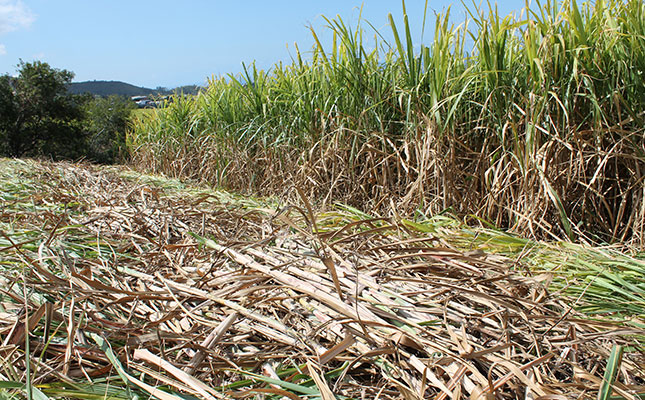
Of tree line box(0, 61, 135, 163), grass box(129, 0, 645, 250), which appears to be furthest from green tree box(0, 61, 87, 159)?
grass box(129, 0, 645, 250)

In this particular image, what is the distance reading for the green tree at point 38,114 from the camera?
1202 cm

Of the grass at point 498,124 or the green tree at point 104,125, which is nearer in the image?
the grass at point 498,124

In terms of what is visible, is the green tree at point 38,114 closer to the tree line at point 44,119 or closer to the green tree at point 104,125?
the tree line at point 44,119

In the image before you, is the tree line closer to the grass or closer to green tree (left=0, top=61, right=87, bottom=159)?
green tree (left=0, top=61, right=87, bottom=159)

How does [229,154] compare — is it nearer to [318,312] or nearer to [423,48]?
[423,48]

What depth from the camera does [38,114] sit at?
12453mm

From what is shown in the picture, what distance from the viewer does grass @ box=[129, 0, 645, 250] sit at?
2100 millimetres

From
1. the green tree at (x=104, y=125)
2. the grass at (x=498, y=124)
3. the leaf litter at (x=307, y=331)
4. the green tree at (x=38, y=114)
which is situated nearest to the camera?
the leaf litter at (x=307, y=331)

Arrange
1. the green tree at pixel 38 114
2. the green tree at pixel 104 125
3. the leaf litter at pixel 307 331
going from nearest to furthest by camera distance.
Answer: the leaf litter at pixel 307 331 → the green tree at pixel 38 114 → the green tree at pixel 104 125

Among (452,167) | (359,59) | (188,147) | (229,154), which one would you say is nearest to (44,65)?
(188,147)

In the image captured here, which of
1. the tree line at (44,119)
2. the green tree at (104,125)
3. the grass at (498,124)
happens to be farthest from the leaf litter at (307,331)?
the green tree at (104,125)

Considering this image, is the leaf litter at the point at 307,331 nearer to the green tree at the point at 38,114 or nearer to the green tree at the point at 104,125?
the green tree at the point at 38,114

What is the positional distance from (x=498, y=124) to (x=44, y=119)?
13660 mm

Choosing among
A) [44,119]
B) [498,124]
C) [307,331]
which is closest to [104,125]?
[44,119]
